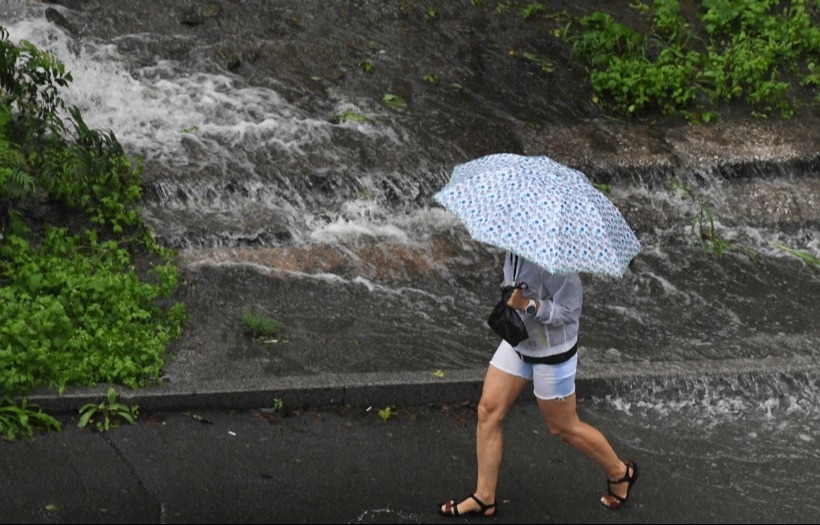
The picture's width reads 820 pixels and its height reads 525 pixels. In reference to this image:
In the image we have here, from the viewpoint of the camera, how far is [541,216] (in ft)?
17.5

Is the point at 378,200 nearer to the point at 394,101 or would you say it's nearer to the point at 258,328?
the point at 394,101

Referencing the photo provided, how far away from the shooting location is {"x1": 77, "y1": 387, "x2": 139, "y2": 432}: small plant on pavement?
6.83m

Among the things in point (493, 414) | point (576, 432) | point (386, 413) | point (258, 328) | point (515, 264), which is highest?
point (515, 264)

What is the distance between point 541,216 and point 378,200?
536 centimetres

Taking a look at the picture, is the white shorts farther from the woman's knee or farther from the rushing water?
the rushing water

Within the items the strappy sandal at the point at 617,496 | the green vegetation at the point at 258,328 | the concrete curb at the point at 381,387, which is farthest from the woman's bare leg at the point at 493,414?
the green vegetation at the point at 258,328

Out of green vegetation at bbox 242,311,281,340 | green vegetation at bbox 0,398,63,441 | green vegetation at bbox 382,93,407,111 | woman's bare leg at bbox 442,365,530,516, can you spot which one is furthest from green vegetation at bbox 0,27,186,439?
green vegetation at bbox 382,93,407,111

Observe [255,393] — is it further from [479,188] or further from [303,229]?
[303,229]

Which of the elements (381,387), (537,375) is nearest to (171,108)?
(381,387)

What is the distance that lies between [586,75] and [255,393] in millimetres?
7363

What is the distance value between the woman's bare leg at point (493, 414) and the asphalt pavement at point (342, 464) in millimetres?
371

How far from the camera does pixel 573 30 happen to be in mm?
13891

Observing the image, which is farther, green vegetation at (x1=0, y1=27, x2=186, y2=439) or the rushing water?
the rushing water

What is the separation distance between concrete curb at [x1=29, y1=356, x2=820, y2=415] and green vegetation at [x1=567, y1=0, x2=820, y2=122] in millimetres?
5137
